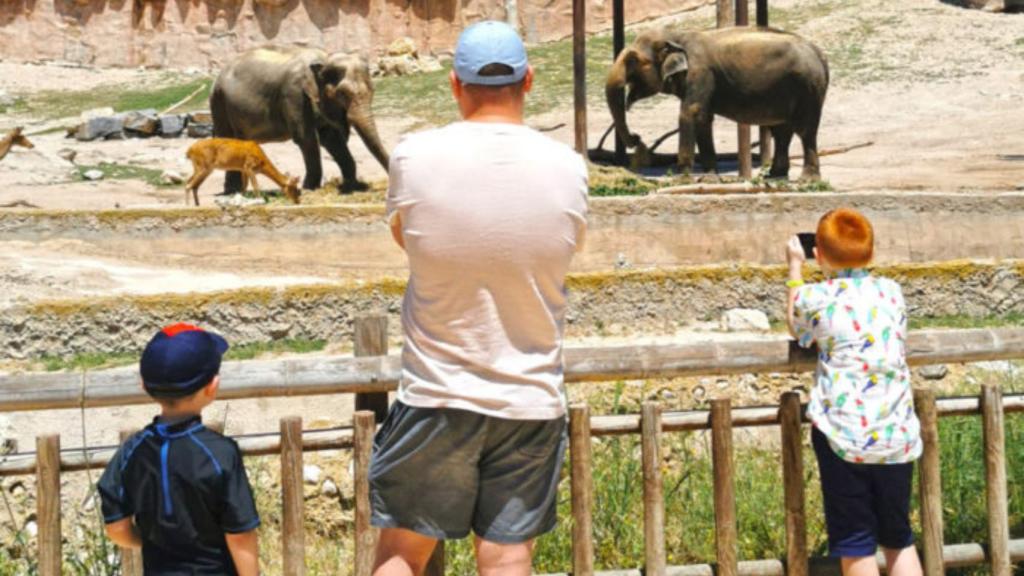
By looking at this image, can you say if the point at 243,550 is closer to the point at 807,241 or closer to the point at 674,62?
the point at 807,241

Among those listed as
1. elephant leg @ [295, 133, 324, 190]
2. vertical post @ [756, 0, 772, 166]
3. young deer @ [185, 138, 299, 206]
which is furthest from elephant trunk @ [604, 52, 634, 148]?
young deer @ [185, 138, 299, 206]

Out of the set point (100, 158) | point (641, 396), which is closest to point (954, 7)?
point (100, 158)

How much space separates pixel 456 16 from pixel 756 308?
92.3ft

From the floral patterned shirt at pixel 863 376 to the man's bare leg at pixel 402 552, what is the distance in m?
1.32

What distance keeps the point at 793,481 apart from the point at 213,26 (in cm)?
3560

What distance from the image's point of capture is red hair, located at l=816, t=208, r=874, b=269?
181 inches

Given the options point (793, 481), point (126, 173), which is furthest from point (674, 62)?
point (793, 481)

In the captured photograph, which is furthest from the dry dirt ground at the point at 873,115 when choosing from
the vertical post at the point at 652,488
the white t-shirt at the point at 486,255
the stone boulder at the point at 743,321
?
the white t-shirt at the point at 486,255

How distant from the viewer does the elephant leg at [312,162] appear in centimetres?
1822

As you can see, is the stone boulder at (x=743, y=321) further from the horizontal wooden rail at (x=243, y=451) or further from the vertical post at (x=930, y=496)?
the horizontal wooden rail at (x=243, y=451)

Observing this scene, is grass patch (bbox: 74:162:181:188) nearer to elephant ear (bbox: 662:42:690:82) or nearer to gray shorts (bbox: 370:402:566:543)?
elephant ear (bbox: 662:42:690:82)

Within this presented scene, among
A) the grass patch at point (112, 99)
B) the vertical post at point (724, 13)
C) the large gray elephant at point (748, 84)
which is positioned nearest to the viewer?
the large gray elephant at point (748, 84)

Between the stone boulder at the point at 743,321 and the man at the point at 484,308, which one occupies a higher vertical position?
the man at the point at 484,308

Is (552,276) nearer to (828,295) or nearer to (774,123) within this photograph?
(828,295)
